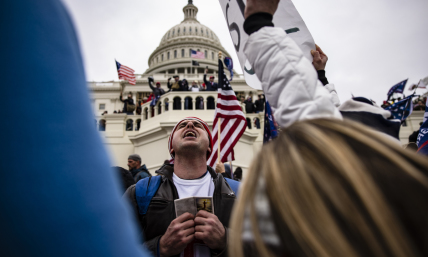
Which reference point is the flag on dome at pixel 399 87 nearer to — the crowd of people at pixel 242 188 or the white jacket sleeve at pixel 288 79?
the white jacket sleeve at pixel 288 79

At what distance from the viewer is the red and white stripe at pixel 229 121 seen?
605 cm

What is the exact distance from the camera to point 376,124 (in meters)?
1.36

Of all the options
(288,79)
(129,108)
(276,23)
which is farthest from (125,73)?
(288,79)

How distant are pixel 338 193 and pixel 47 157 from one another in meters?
0.57

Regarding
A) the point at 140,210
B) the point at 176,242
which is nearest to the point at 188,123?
the point at 140,210

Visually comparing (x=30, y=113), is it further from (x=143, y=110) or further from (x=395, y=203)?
(x=143, y=110)

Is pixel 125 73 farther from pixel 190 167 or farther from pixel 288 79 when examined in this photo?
pixel 288 79

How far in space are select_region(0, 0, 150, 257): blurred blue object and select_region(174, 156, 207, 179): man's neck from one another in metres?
1.94

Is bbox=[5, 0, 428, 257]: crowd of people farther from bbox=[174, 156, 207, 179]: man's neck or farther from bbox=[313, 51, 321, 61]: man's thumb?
bbox=[174, 156, 207, 179]: man's neck

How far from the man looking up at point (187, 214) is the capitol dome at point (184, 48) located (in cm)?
5746

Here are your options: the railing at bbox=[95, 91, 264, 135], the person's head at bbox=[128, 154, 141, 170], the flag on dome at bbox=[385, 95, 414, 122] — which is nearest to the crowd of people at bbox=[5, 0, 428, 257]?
the person's head at bbox=[128, 154, 141, 170]

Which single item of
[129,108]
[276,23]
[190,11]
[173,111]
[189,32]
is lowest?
[173,111]

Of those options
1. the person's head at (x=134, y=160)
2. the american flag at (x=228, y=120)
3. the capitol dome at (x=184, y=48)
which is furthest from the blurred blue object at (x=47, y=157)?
the capitol dome at (x=184, y=48)

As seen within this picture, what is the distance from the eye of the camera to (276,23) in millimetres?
2518
